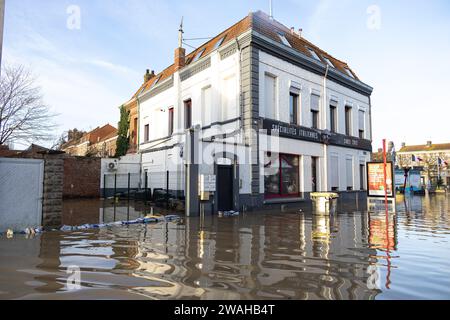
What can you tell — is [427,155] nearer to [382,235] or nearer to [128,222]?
[382,235]

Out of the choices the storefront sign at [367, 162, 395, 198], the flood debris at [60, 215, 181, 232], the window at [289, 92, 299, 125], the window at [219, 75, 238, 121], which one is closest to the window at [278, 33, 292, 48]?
the window at [289, 92, 299, 125]

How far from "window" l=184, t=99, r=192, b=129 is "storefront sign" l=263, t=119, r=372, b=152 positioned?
6034 mm

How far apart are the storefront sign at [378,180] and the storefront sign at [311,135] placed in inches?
147

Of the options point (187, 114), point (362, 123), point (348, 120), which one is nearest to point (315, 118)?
point (348, 120)

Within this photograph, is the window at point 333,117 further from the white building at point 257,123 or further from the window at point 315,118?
the window at point 315,118

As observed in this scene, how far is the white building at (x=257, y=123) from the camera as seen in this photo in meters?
13.2

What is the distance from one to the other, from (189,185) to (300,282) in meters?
8.04

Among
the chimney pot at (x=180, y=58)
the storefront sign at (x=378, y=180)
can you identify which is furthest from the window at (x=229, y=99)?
the storefront sign at (x=378, y=180)

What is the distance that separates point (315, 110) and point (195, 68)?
7.64 m

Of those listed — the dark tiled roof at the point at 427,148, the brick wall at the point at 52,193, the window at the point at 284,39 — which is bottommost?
the brick wall at the point at 52,193

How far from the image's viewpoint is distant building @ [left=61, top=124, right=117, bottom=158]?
1407 inches
